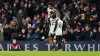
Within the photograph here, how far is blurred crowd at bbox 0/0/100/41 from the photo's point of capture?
2131cm

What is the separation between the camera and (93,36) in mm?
21141

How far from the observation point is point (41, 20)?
22719mm

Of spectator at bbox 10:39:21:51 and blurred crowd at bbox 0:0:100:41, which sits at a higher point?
blurred crowd at bbox 0:0:100:41

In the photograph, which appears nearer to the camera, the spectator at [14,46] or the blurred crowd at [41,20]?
the spectator at [14,46]

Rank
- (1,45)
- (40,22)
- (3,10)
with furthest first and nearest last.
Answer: (3,10)
(40,22)
(1,45)

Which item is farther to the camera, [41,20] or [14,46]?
[41,20]

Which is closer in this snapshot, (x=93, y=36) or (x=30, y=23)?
(x=93, y=36)

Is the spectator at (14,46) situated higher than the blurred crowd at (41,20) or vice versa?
the blurred crowd at (41,20)

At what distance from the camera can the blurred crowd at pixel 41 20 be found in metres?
21.3

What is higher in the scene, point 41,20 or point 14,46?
point 41,20

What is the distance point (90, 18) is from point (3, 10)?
5262 millimetres

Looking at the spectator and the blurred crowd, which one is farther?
the blurred crowd
